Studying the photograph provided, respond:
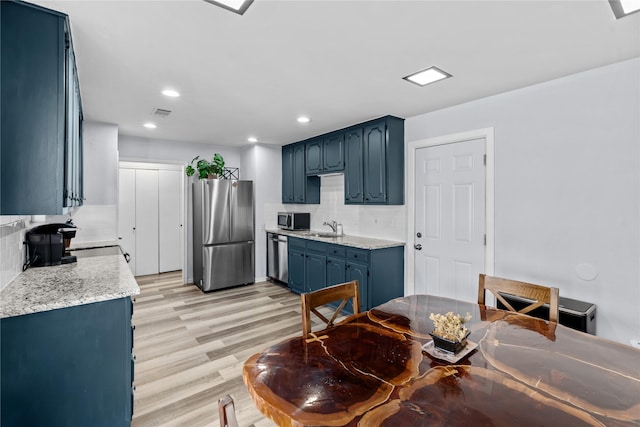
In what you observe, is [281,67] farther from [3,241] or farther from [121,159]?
[121,159]

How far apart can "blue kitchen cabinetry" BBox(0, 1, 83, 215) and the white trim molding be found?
3101 mm

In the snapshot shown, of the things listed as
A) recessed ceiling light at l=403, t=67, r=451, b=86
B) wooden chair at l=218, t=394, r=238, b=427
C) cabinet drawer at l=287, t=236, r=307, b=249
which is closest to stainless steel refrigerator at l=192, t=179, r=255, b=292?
cabinet drawer at l=287, t=236, r=307, b=249

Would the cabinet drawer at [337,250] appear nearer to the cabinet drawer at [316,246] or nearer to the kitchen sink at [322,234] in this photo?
the cabinet drawer at [316,246]

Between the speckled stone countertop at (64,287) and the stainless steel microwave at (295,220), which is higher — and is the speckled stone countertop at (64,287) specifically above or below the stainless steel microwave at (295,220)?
below

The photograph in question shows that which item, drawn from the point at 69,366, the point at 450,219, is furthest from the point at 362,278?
the point at 69,366

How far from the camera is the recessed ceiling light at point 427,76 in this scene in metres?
A: 2.34

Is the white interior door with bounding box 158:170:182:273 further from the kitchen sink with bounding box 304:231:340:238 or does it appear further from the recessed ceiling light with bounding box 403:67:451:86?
the recessed ceiling light with bounding box 403:67:451:86

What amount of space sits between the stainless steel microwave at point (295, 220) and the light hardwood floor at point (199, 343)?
1011 millimetres

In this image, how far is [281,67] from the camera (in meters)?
2.29

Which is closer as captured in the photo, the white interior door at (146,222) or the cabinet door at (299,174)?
the cabinet door at (299,174)

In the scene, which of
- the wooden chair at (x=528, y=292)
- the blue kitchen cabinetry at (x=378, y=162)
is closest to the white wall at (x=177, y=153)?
the blue kitchen cabinetry at (x=378, y=162)

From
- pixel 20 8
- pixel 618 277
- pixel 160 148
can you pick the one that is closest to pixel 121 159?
pixel 160 148

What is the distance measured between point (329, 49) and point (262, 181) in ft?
11.4

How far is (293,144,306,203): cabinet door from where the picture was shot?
5008 millimetres
